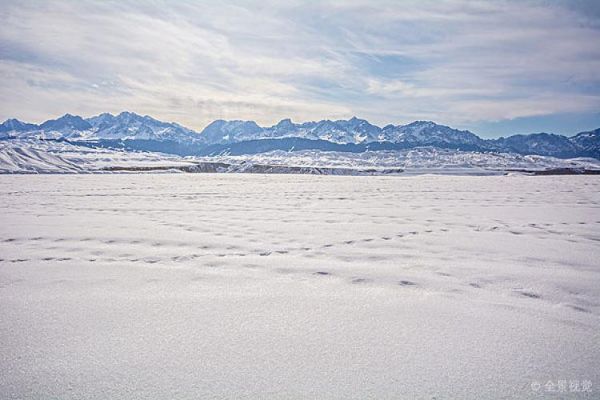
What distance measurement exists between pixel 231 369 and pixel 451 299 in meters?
2.07

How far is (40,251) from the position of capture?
15.7 feet

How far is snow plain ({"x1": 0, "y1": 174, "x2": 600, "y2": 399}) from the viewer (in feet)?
6.64

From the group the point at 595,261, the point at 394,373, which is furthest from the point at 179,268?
the point at 595,261

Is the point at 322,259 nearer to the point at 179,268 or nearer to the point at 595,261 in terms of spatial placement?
the point at 179,268

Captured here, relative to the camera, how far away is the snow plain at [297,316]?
203 cm

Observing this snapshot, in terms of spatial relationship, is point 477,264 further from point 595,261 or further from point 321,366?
point 321,366

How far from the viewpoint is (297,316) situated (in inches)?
111

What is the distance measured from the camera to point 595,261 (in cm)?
429

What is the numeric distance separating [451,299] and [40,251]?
17.1 feet

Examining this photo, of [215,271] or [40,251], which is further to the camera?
[40,251]

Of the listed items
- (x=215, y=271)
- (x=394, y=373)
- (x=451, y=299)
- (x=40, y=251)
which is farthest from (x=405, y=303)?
(x=40, y=251)

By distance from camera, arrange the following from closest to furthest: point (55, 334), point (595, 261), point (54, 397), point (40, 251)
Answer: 1. point (54, 397)
2. point (55, 334)
3. point (595, 261)
4. point (40, 251)

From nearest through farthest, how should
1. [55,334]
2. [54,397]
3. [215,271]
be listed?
[54,397]
[55,334]
[215,271]

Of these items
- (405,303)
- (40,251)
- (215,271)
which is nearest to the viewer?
(405,303)
